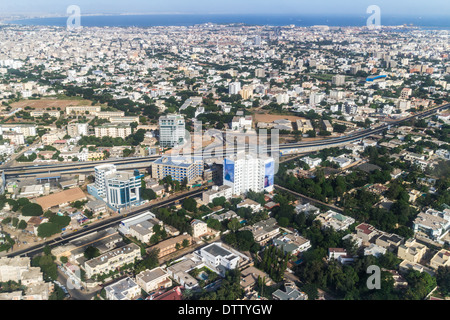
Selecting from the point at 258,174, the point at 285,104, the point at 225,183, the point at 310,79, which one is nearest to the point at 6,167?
the point at 225,183

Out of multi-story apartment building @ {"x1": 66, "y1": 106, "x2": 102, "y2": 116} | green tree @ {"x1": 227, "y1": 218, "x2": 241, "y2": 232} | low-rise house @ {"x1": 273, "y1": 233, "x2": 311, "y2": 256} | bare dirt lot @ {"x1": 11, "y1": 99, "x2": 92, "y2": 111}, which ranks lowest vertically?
low-rise house @ {"x1": 273, "y1": 233, "x2": 311, "y2": 256}

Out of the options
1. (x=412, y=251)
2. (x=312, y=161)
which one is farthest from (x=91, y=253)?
(x=312, y=161)

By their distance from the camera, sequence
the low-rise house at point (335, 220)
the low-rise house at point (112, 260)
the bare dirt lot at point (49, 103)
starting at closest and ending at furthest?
1. the low-rise house at point (112, 260)
2. the low-rise house at point (335, 220)
3. the bare dirt lot at point (49, 103)

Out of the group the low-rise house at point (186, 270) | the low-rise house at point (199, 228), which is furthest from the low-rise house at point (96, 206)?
the low-rise house at point (186, 270)

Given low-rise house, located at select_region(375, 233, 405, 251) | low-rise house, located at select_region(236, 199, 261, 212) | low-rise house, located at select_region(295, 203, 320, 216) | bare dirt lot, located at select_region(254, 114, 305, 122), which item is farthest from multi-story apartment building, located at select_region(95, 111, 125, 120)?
low-rise house, located at select_region(375, 233, 405, 251)

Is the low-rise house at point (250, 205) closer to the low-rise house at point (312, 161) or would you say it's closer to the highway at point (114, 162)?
the highway at point (114, 162)

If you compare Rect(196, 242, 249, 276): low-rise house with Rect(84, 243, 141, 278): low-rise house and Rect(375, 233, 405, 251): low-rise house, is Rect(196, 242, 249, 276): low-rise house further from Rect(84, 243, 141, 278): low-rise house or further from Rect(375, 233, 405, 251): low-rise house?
Rect(375, 233, 405, 251): low-rise house
